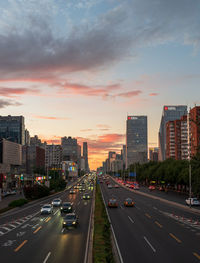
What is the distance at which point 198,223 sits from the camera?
117 ft

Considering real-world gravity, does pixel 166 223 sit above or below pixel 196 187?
below

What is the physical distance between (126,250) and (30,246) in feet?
24.4

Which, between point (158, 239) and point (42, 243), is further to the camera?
point (158, 239)

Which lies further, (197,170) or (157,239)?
(197,170)

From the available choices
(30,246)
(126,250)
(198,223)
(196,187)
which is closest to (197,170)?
(196,187)

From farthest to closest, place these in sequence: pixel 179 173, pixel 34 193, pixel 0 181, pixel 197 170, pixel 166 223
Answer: pixel 0 181 < pixel 179 173 < pixel 34 193 < pixel 197 170 < pixel 166 223

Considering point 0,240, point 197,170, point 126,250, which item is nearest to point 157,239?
point 126,250

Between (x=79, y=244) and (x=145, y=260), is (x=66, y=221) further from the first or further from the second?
(x=145, y=260)

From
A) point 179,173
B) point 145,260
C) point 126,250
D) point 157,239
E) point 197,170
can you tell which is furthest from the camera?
point 179,173

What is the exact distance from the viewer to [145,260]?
19.3m

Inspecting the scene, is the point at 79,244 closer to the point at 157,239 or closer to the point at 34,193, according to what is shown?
the point at 157,239

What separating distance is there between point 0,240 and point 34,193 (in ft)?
158

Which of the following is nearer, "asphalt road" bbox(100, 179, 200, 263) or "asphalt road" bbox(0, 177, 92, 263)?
"asphalt road" bbox(100, 179, 200, 263)

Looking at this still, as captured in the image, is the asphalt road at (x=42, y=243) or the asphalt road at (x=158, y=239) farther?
the asphalt road at (x=42, y=243)
